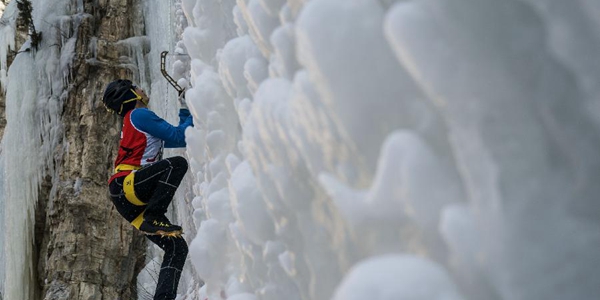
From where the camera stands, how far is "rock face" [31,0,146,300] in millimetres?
7426

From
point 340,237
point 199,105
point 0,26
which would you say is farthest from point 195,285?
point 0,26

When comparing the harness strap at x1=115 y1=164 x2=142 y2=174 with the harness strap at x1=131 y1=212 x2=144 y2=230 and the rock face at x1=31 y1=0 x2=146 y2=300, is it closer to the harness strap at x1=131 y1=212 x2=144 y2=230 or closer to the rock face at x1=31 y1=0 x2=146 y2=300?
the harness strap at x1=131 y1=212 x2=144 y2=230

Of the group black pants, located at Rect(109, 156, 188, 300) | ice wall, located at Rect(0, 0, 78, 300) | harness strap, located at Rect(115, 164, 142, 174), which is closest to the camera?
black pants, located at Rect(109, 156, 188, 300)

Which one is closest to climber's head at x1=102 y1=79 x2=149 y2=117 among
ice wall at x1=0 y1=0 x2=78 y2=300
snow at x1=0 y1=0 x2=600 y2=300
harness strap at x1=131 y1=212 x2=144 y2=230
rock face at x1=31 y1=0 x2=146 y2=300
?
harness strap at x1=131 y1=212 x2=144 y2=230

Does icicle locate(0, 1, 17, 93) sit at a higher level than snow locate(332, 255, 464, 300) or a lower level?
higher

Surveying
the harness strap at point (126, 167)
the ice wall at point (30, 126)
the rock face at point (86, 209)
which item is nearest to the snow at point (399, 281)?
the harness strap at point (126, 167)

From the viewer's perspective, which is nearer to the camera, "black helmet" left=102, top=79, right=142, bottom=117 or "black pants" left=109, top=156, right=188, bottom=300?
"black pants" left=109, top=156, right=188, bottom=300

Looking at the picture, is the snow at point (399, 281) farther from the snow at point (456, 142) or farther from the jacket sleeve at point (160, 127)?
the jacket sleeve at point (160, 127)

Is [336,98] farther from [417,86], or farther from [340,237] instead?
[340,237]

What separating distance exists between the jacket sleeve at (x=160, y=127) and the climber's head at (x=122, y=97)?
0.46 ft

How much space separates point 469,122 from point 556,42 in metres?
0.21

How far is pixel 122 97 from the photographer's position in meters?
3.52

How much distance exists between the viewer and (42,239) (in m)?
7.73

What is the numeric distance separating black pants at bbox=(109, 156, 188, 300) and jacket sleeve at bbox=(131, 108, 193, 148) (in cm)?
10
